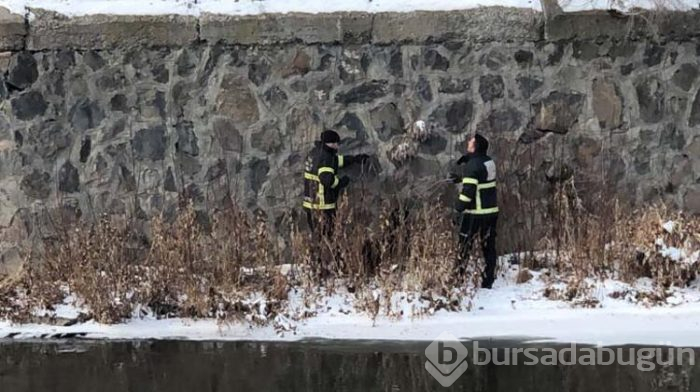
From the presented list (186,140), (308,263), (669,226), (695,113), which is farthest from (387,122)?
(695,113)

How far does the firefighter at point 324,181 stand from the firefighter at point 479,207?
1.06 meters

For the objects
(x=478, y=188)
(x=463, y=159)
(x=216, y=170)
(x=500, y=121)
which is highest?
(x=500, y=121)

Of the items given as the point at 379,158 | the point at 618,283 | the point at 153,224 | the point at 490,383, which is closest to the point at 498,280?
the point at 618,283

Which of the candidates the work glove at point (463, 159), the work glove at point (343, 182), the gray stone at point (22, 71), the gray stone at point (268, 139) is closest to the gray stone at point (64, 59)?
the gray stone at point (22, 71)

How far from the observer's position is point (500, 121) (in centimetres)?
845

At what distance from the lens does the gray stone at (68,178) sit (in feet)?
27.5

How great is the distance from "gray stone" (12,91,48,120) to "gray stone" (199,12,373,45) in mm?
1516

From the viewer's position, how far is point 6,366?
6457 millimetres

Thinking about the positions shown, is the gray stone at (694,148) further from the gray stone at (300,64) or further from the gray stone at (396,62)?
the gray stone at (300,64)

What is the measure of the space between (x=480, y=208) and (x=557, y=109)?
145cm

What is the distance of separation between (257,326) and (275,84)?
2.28 metres

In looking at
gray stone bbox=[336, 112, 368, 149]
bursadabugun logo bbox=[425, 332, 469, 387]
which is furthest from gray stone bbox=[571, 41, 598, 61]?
bursadabugun logo bbox=[425, 332, 469, 387]

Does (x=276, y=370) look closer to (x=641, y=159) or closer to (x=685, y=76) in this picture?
(x=641, y=159)

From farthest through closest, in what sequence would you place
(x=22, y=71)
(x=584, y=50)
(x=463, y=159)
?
(x=584, y=50) → (x=22, y=71) → (x=463, y=159)
